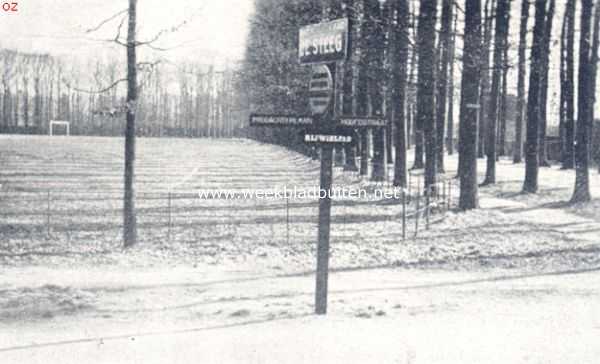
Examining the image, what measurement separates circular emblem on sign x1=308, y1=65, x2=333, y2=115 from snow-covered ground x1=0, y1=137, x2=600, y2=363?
2305mm

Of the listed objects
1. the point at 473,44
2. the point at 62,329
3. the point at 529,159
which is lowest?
the point at 62,329

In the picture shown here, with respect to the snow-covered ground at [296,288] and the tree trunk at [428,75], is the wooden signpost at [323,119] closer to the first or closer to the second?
the snow-covered ground at [296,288]

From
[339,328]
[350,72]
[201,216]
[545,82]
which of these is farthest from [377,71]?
[339,328]

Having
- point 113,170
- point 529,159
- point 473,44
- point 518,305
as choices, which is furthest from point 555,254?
point 113,170

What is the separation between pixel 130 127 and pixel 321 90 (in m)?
5.48

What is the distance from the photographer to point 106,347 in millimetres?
5992

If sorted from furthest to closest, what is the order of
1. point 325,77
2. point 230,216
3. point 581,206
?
1. point 581,206
2. point 230,216
3. point 325,77

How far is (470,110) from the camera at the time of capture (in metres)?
16.2

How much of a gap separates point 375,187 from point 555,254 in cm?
1034

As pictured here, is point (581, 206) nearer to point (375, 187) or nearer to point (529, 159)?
point (529, 159)

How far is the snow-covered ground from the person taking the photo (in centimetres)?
607

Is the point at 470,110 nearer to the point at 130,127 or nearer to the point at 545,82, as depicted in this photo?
the point at 130,127

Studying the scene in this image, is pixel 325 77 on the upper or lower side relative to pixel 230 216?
upper

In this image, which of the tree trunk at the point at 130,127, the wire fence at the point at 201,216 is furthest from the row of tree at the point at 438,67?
the tree trunk at the point at 130,127
